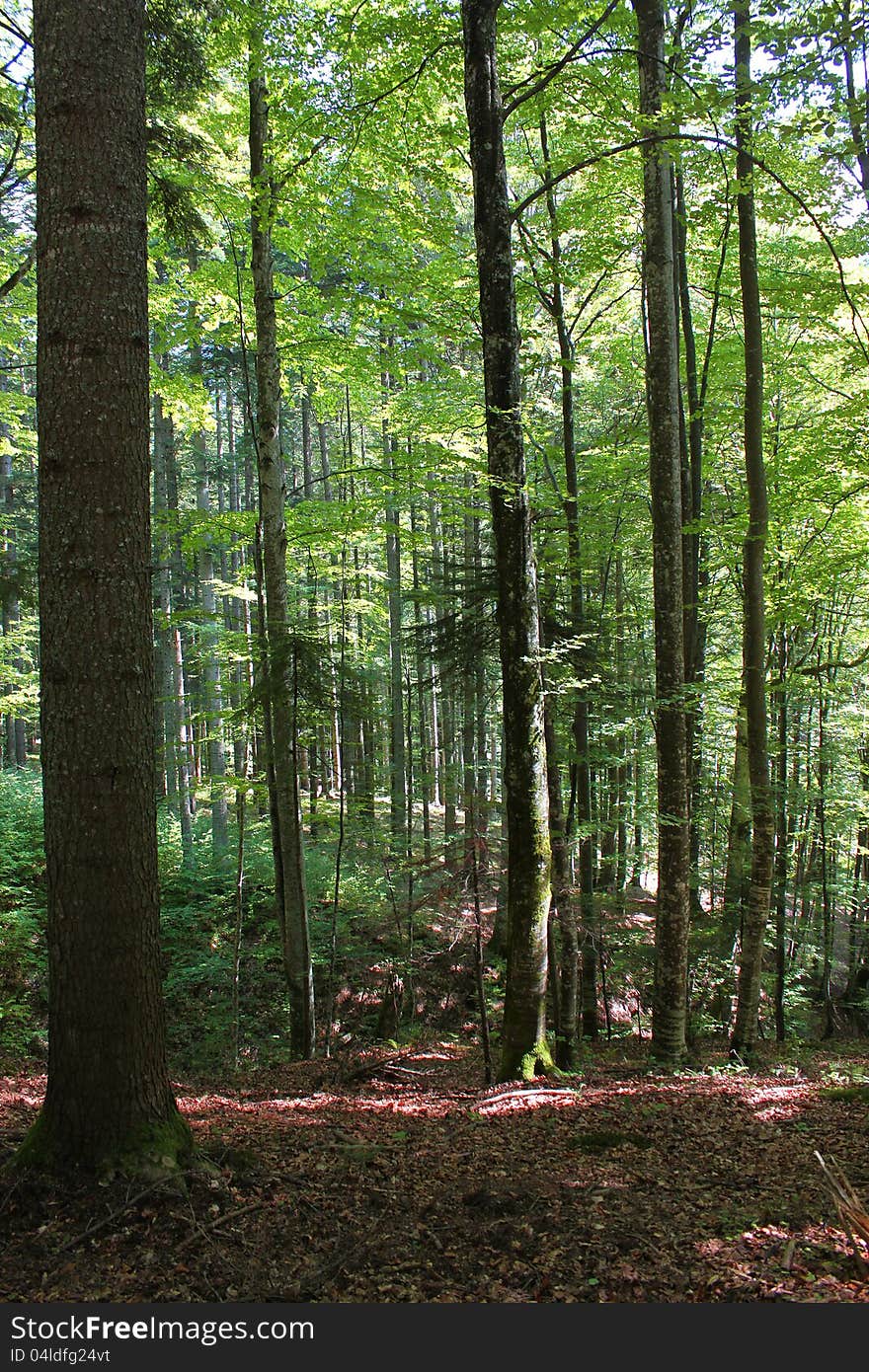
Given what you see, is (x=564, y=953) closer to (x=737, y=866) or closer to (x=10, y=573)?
(x=737, y=866)

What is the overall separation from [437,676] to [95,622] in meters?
4.95

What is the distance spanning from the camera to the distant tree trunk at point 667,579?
759 centimetres

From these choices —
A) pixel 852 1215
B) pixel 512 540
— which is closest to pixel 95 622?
pixel 512 540

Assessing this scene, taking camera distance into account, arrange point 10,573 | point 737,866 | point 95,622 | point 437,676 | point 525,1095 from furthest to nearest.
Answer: point 737,866 → point 437,676 → point 10,573 → point 525,1095 → point 95,622

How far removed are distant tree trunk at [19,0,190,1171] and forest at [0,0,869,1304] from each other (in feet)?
0.06

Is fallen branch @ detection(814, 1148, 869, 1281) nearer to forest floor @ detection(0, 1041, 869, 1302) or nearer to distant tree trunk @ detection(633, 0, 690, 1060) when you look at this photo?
forest floor @ detection(0, 1041, 869, 1302)

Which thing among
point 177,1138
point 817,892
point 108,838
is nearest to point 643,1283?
point 177,1138

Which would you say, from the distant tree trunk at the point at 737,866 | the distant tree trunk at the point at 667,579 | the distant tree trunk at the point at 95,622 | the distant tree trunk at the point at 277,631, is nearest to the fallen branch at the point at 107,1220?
the distant tree trunk at the point at 95,622

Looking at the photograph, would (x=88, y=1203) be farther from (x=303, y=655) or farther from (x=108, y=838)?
(x=303, y=655)

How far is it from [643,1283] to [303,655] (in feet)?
21.9

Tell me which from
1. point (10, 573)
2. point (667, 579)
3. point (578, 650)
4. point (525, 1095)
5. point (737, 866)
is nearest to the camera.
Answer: point (525, 1095)

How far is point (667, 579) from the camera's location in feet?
25.7

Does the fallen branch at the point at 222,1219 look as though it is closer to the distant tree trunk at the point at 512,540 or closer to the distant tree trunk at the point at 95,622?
the distant tree trunk at the point at 95,622

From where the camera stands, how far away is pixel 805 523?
13.4 m
